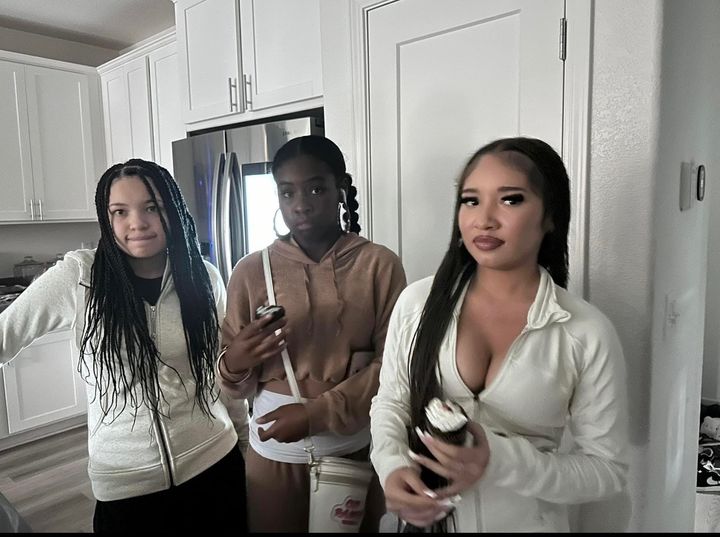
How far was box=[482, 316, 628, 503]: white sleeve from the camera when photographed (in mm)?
635

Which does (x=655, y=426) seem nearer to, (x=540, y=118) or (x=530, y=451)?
(x=530, y=451)

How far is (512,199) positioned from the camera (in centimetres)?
65

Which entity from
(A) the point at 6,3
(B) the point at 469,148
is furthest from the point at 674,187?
(A) the point at 6,3

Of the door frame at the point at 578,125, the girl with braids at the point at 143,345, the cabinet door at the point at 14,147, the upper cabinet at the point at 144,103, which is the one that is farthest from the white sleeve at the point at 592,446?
the cabinet door at the point at 14,147

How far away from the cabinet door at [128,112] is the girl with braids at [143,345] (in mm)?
2061

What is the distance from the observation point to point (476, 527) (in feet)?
2.13

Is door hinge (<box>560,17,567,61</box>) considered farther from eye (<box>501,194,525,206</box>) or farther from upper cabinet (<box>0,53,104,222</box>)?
upper cabinet (<box>0,53,104,222</box>)

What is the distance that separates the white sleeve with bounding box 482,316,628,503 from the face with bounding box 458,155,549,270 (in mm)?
152

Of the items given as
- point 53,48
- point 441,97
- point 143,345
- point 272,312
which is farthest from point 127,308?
point 53,48

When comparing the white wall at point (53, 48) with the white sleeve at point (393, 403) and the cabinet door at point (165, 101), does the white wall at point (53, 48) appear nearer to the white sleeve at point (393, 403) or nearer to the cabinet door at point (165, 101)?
the cabinet door at point (165, 101)

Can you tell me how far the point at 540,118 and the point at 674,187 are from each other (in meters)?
0.30

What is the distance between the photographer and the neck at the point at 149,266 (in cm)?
90

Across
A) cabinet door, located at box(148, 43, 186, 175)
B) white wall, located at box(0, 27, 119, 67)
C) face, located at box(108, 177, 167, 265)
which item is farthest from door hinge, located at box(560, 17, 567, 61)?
white wall, located at box(0, 27, 119, 67)

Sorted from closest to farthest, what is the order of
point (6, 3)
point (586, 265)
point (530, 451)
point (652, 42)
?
point (530, 451) < point (652, 42) < point (586, 265) < point (6, 3)
